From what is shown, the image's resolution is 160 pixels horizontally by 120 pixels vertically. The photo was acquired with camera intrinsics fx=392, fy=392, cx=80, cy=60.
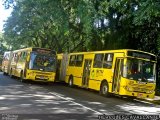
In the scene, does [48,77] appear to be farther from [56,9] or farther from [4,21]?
[4,21]

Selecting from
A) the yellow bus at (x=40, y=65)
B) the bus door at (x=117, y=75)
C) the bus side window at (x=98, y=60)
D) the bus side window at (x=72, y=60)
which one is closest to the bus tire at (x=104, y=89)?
the bus door at (x=117, y=75)

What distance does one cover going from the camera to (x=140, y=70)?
21453mm

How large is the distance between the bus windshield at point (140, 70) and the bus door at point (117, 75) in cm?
59

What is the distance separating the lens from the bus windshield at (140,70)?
2120 cm

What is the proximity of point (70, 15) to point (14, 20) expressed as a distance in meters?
11.2

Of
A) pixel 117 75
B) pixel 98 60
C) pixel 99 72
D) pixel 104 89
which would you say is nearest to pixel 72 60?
pixel 98 60

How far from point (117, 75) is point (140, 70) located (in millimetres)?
1353

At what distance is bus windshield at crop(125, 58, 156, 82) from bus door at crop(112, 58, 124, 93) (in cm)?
59

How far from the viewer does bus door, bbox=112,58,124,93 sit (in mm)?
21689

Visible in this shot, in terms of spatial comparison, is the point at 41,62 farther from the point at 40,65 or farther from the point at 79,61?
the point at 79,61

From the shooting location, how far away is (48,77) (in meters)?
29.6

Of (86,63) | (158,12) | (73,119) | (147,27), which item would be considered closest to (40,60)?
(86,63)

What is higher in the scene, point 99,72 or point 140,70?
point 140,70

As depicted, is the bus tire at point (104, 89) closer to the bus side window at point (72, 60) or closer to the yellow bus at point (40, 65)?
the yellow bus at point (40, 65)
